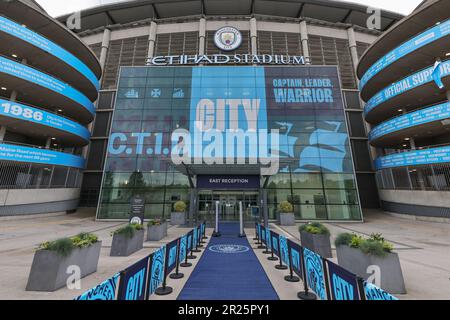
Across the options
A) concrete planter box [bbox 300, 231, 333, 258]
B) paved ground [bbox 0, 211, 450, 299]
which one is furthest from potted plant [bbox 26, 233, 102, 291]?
concrete planter box [bbox 300, 231, 333, 258]

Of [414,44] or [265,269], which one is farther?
[414,44]

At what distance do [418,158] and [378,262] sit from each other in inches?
850

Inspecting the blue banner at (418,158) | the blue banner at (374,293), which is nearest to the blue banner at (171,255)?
the blue banner at (374,293)

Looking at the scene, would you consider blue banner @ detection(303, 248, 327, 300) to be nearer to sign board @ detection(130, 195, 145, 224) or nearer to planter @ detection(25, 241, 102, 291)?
planter @ detection(25, 241, 102, 291)

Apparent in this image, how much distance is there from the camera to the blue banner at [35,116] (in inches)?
752

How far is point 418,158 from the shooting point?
20.3 m

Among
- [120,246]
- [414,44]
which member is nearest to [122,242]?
[120,246]

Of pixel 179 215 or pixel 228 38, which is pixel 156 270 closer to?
pixel 179 215

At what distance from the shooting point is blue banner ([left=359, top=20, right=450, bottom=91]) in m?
18.2

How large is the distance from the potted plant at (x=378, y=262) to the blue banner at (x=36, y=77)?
30855 mm

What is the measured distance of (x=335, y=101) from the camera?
25.7 m

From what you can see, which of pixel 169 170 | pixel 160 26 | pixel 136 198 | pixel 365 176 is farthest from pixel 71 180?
pixel 365 176

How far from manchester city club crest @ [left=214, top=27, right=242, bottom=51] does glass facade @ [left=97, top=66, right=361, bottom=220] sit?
33.8 ft

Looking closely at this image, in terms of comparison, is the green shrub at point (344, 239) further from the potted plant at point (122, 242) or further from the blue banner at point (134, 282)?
the potted plant at point (122, 242)
